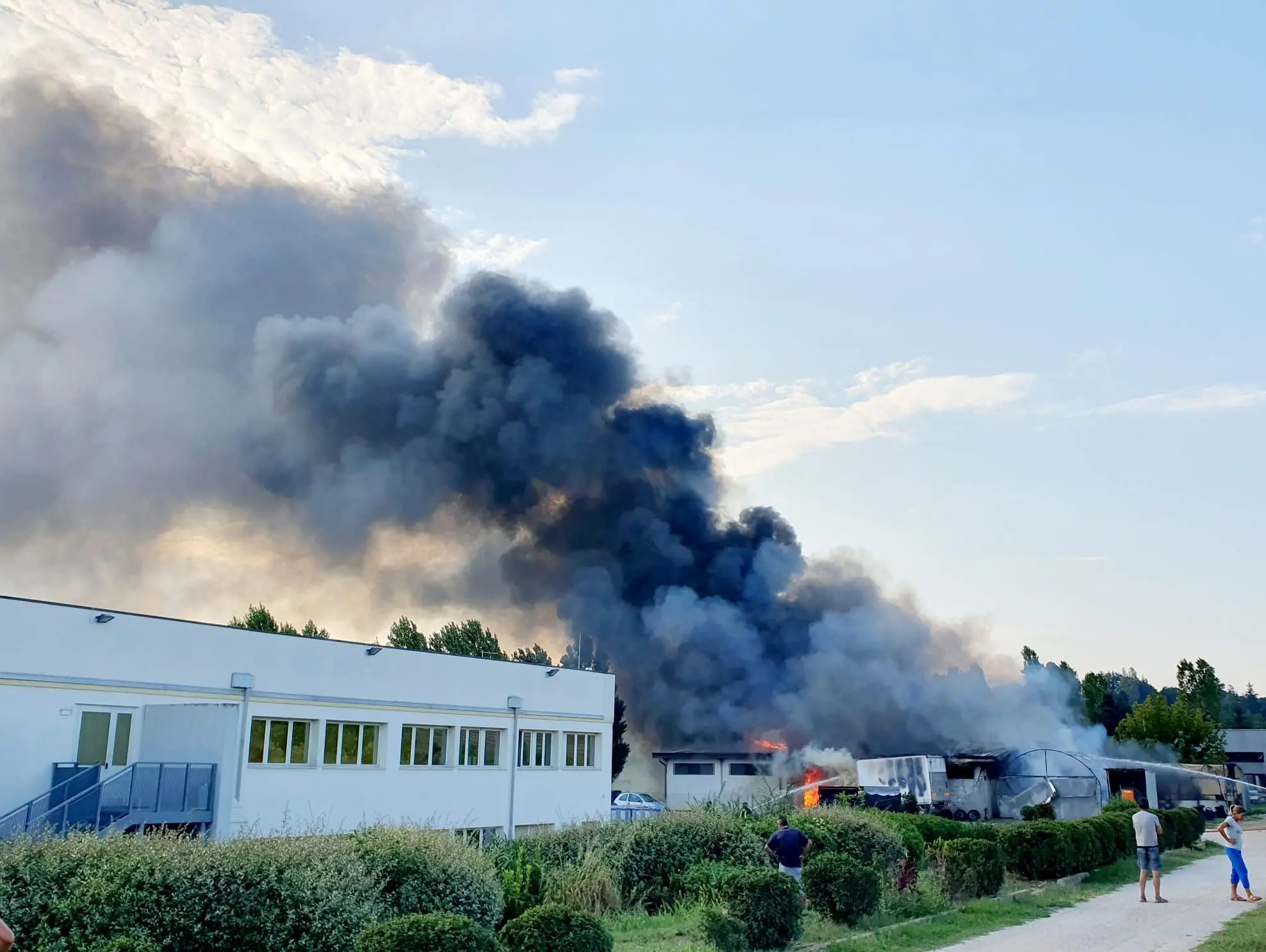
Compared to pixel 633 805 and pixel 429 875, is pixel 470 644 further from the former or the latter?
pixel 429 875

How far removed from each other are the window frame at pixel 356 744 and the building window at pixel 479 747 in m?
2.90

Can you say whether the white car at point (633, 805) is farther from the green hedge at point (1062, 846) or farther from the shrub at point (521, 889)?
the shrub at point (521, 889)

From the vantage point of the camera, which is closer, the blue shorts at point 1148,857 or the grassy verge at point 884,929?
the grassy verge at point 884,929

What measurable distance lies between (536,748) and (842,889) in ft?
63.6

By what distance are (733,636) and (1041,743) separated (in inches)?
747

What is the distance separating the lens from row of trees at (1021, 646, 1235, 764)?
59.3 m

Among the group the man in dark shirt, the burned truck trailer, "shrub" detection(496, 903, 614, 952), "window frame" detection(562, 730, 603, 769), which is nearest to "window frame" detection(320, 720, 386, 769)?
"window frame" detection(562, 730, 603, 769)

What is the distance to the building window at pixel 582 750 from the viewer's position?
115ft

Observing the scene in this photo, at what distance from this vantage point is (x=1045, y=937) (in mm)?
14500

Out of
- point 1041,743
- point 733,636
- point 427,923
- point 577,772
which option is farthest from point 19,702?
point 733,636

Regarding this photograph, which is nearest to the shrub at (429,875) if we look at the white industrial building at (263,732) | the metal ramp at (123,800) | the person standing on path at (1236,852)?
the white industrial building at (263,732)

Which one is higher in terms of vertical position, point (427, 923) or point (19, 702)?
point (19, 702)

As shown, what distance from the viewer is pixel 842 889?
15.3 meters

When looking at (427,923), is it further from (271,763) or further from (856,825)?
(271,763)
